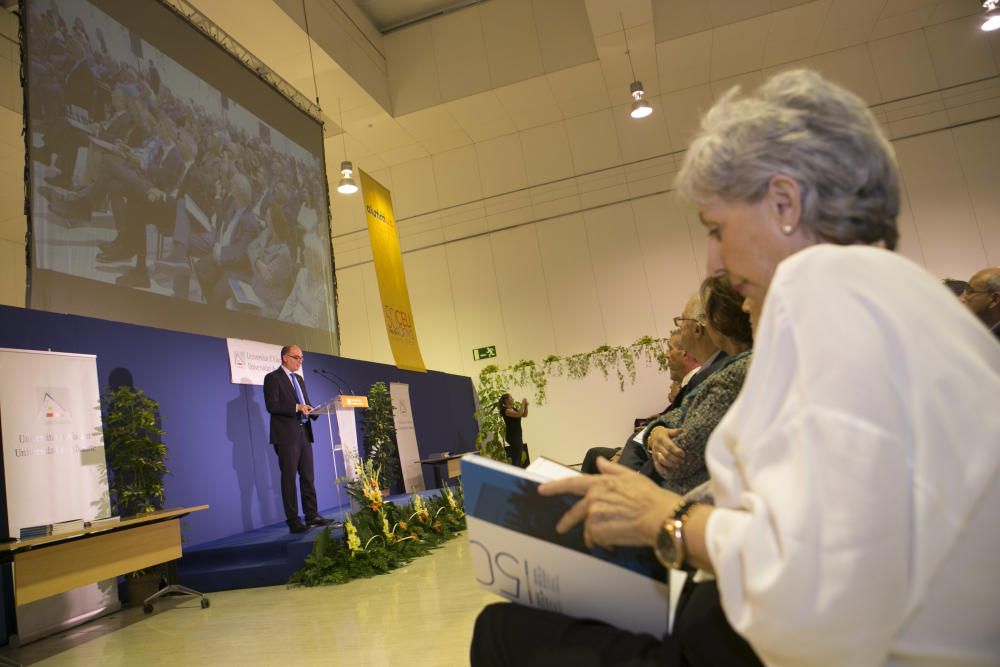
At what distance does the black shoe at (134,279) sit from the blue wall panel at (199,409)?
0.39 m

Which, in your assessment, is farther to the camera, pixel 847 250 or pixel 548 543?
pixel 548 543

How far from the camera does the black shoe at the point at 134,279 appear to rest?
520cm

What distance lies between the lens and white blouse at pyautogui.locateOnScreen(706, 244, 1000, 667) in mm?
658

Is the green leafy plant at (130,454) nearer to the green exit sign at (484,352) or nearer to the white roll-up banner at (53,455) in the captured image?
the white roll-up banner at (53,455)

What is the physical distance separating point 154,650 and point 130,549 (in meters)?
0.86

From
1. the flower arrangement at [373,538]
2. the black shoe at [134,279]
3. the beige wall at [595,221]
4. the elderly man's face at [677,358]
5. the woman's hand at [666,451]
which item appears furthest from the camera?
the beige wall at [595,221]

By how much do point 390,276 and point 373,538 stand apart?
3.70 metres

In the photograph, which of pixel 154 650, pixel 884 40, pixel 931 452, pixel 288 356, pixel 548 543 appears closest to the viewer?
pixel 931 452

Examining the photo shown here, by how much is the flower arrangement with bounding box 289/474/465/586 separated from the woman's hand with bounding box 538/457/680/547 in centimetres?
408

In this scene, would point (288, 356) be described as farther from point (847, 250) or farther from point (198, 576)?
point (847, 250)

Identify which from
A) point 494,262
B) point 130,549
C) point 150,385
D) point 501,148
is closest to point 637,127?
point 501,148

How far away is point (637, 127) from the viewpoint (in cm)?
1168

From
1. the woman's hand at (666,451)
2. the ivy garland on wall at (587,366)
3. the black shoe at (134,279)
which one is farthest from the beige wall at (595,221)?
the woman's hand at (666,451)

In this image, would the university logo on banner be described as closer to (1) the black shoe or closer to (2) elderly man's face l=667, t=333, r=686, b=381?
(1) the black shoe
